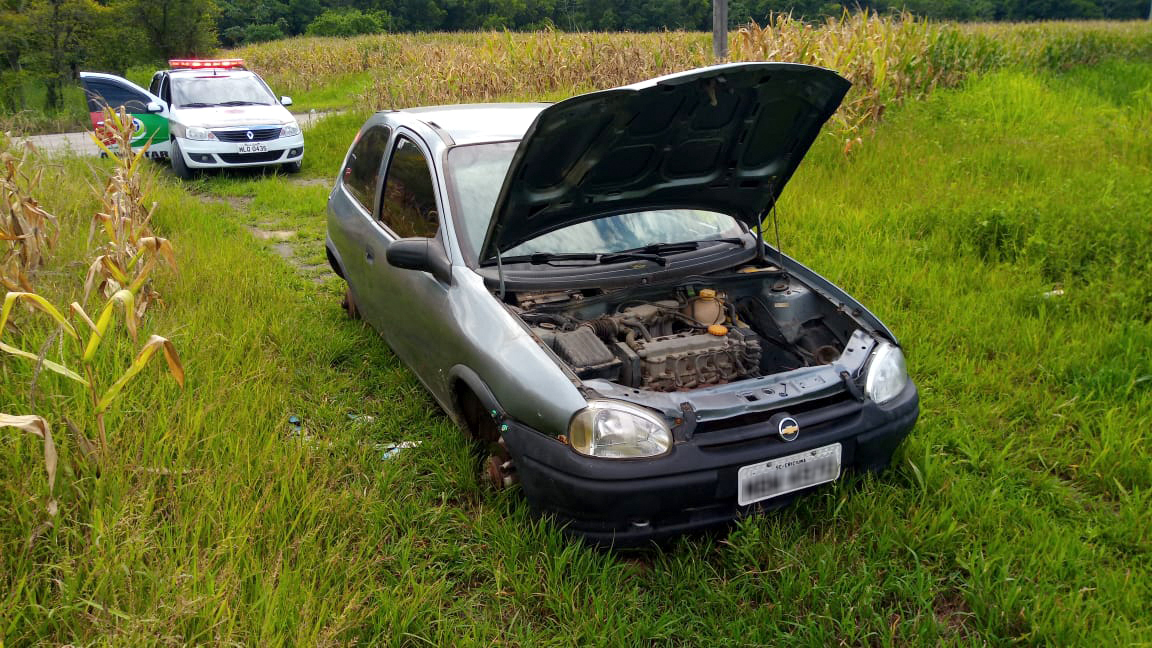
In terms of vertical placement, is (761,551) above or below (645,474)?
below

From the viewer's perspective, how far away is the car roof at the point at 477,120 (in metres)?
4.25

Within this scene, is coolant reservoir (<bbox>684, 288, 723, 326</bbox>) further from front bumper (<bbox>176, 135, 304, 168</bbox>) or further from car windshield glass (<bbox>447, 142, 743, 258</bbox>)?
front bumper (<bbox>176, 135, 304, 168</bbox>)

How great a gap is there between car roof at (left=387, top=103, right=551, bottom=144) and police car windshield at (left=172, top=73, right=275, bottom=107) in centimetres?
830

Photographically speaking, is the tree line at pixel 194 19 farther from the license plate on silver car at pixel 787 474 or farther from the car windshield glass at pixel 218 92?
the license plate on silver car at pixel 787 474

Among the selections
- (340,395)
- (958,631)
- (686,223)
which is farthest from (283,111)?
Result: (958,631)

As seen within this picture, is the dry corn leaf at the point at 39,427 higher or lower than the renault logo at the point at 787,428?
higher

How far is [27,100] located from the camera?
25.2 meters

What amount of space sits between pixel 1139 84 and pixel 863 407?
13.1 metres

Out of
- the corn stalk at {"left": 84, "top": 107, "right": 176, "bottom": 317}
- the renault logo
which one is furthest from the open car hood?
the corn stalk at {"left": 84, "top": 107, "right": 176, "bottom": 317}

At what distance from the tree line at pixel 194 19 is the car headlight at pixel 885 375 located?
39.8ft

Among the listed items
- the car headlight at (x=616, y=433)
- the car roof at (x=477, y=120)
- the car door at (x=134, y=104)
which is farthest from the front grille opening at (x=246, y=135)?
the car headlight at (x=616, y=433)

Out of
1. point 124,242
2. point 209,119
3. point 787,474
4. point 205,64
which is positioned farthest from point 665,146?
point 205,64

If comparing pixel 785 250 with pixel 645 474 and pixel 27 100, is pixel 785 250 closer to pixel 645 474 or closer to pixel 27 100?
pixel 645 474

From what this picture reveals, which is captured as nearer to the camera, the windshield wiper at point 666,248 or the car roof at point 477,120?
the windshield wiper at point 666,248
